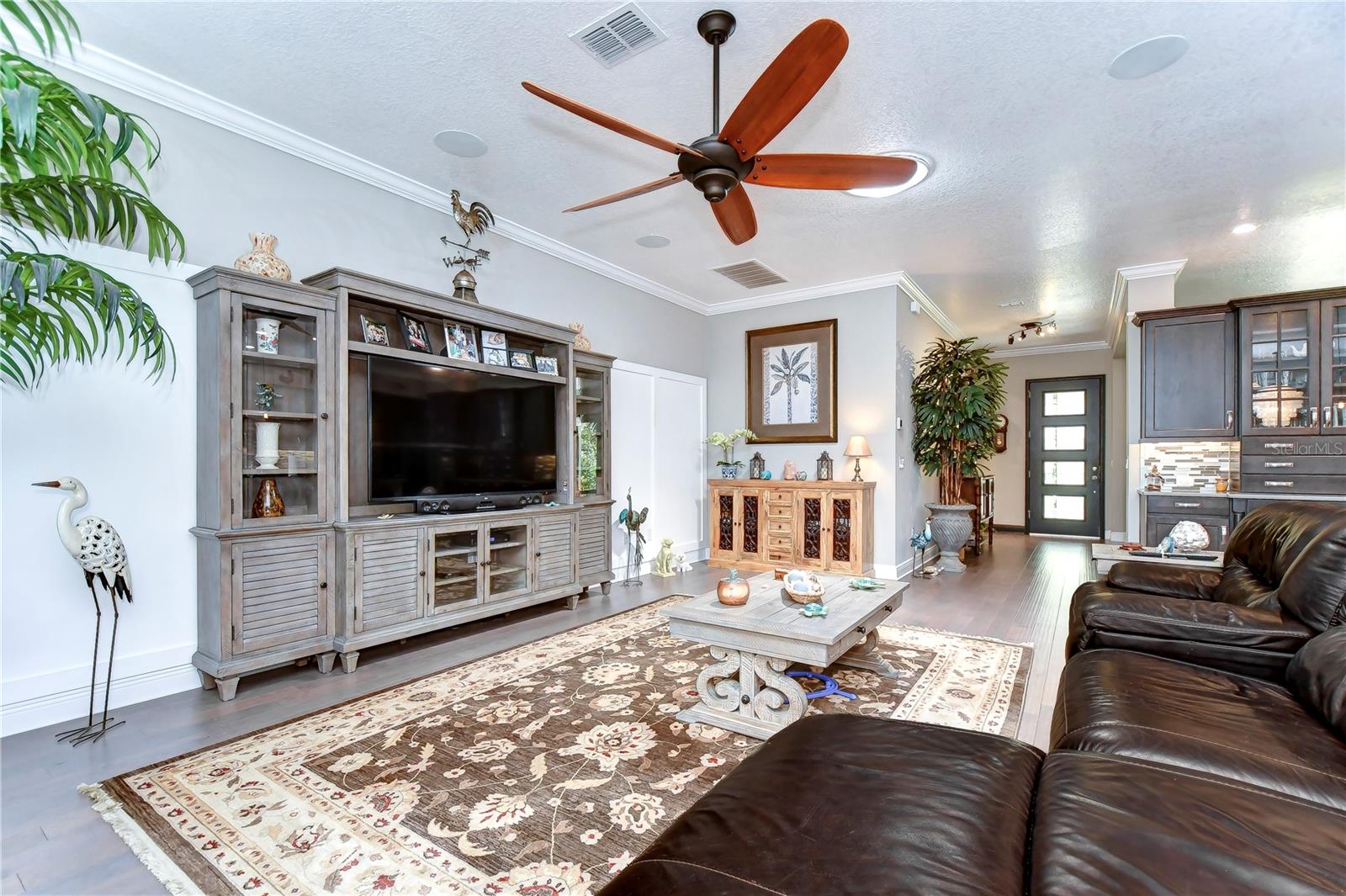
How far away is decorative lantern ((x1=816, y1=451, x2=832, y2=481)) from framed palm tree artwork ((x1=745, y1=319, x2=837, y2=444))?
20cm

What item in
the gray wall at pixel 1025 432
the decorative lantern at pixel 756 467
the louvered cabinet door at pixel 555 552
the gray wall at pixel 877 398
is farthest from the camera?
the gray wall at pixel 1025 432

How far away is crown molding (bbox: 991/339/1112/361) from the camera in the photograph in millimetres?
8711

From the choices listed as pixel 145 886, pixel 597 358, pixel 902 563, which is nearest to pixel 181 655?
pixel 145 886

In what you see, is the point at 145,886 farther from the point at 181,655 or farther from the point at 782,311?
the point at 782,311

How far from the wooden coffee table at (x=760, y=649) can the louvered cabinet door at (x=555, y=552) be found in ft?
5.62

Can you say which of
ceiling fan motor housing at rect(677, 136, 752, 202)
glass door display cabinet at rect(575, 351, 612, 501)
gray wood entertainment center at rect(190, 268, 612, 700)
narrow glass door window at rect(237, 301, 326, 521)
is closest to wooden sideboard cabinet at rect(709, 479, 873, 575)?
glass door display cabinet at rect(575, 351, 612, 501)

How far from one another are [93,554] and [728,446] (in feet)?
16.8

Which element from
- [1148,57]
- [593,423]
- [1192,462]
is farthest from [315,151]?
[1192,462]

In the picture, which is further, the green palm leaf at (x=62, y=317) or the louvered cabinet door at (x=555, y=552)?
the louvered cabinet door at (x=555, y=552)

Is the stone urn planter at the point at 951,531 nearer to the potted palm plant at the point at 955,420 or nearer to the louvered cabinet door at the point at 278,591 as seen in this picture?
the potted palm plant at the point at 955,420

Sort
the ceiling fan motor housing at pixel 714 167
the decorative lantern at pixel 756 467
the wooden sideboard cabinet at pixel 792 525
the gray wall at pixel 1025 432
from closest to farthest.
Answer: the ceiling fan motor housing at pixel 714 167 < the wooden sideboard cabinet at pixel 792 525 < the decorative lantern at pixel 756 467 < the gray wall at pixel 1025 432

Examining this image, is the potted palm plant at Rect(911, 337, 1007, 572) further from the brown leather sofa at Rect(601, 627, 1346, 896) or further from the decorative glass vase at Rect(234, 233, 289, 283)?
the decorative glass vase at Rect(234, 233, 289, 283)

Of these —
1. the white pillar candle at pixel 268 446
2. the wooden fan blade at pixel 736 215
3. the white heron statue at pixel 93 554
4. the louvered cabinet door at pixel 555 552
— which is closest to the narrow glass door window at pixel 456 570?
the louvered cabinet door at pixel 555 552

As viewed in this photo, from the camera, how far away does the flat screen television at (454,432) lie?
343 cm
